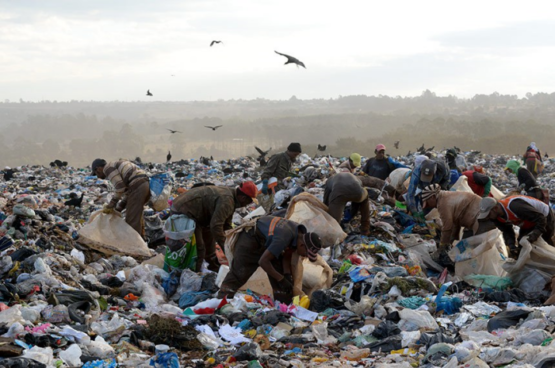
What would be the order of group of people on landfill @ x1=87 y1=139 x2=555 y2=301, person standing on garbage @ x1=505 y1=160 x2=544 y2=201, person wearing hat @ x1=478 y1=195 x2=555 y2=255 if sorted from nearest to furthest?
group of people on landfill @ x1=87 y1=139 x2=555 y2=301, person wearing hat @ x1=478 y1=195 x2=555 y2=255, person standing on garbage @ x1=505 y1=160 x2=544 y2=201

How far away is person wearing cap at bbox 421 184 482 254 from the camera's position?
6316 millimetres

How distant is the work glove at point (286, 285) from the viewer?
529cm

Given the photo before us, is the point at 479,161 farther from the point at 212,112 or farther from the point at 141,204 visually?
the point at 212,112

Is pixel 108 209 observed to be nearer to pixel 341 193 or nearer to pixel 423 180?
pixel 341 193

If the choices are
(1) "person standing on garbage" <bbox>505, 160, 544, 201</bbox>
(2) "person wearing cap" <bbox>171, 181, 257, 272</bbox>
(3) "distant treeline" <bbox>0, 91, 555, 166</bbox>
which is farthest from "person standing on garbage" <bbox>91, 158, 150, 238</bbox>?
(3) "distant treeline" <bbox>0, 91, 555, 166</bbox>

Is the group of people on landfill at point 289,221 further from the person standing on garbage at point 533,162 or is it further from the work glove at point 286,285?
the person standing on garbage at point 533,162

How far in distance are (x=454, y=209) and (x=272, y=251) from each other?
243 cm

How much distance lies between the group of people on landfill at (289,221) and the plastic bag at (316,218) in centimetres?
20

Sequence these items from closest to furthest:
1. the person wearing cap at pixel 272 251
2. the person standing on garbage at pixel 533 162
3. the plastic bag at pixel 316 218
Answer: the person wearing cap at pixel 272 251, the plastic bag at pixel 316 218, the person standing on garbage at pixel 533 162

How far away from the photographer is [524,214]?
5727mm

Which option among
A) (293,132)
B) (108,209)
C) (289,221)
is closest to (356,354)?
(289,221)

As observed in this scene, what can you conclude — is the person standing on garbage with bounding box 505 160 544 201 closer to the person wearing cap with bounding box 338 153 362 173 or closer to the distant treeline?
the person wearing cap with bounding box 338 153 362 173

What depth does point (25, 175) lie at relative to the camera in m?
14.7

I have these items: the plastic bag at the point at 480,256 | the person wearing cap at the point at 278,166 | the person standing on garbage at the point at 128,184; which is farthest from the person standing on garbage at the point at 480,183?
the person standing on garbage at the point at 128,184
